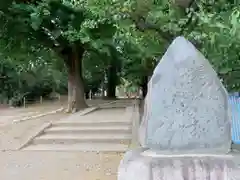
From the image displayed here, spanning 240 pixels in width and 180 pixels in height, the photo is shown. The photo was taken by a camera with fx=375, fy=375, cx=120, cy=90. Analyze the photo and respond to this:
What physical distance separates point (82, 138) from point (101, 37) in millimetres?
3930

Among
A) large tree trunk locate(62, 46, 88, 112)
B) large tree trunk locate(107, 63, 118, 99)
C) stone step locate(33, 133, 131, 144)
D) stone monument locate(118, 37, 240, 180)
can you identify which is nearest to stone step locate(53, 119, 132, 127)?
stone step locate(33, 133, 131, 144)

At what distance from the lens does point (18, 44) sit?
14.0m

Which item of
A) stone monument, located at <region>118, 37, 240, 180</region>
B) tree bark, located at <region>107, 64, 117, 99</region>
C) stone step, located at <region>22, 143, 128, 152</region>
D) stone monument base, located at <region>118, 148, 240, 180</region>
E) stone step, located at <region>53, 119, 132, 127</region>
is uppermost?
tree bark, located at <region>107, 64, 117, 99</region>

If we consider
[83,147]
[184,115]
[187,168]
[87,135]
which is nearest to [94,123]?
[87,135]

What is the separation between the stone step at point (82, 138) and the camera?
10.3m

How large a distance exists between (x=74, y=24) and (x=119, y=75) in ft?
41.6

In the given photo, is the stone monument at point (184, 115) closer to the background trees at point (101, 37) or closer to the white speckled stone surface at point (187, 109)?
the white speckled stone surface at point (187, 109)

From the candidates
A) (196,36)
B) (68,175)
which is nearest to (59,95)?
(68,175)

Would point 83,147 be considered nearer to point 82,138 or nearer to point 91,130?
point 82,138

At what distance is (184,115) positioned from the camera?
3.80 metres

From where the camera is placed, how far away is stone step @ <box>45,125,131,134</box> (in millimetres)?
10875

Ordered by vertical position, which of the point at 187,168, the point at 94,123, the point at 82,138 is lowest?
the point at 82,138

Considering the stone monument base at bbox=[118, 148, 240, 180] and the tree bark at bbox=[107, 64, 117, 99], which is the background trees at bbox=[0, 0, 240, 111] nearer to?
the tree bark at bbox=[107, 64, 117, 99]

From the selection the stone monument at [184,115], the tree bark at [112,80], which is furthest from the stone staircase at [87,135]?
the tree bark at [112,80]
